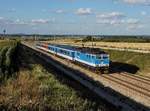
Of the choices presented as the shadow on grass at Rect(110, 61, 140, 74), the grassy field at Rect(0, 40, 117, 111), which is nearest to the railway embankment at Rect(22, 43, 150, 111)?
A: the grassy field at Rect(0, 40, 117, 111)

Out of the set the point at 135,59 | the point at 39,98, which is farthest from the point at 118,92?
the point at 135,59

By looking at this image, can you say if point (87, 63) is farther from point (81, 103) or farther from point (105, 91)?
point (81, 103)

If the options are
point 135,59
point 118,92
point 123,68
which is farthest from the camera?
point 135,59

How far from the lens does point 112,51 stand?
75875 millimetres

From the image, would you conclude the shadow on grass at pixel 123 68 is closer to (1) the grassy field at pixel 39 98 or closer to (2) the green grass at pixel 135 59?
(2) the green grass at pixel 135 59

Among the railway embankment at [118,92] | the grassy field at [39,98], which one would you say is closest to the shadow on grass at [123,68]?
the railway embankment at [118,92]

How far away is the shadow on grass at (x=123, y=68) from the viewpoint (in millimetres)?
53544

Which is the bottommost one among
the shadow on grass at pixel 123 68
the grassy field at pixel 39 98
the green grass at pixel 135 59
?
the shadow on grass at pixel 123 68

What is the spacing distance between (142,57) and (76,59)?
1044cm

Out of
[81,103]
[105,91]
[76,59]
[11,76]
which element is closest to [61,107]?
[81,103]

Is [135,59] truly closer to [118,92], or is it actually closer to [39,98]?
[118,92]

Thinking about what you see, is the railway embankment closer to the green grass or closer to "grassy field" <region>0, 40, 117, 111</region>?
"grassy field" <region>0, 40, 117, 111</region>

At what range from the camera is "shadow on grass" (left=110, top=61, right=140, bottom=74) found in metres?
53.5

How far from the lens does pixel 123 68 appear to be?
57281mm
